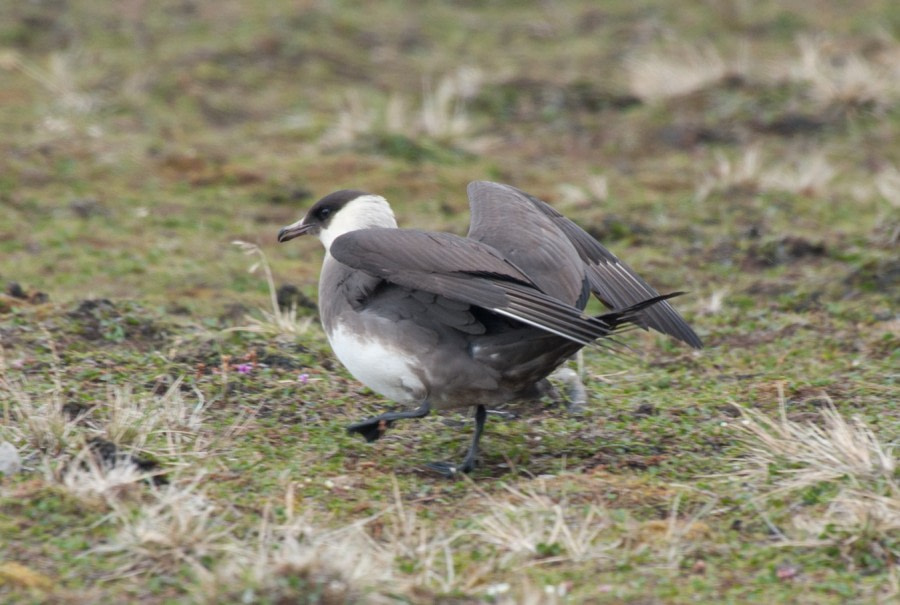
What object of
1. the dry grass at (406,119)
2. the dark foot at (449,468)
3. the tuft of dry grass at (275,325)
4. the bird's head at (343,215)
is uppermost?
the bird's head at (343,215)

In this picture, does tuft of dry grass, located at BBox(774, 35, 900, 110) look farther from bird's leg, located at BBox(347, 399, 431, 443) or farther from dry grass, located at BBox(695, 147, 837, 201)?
bird's leg, located at BBox(347, 399, 431, 443)

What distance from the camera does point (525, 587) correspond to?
3729mm

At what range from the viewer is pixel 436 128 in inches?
391

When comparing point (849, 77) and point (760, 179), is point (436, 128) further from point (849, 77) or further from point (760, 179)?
point (849, 77)

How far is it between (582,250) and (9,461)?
8.54 ft

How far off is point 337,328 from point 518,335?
2.31 feet

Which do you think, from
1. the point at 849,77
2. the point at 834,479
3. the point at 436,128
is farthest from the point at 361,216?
the point at 849,77

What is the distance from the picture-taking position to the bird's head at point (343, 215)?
570 centimetres

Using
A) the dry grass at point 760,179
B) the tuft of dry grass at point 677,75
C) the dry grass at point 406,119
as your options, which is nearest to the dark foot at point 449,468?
the dry grass at point 760,179

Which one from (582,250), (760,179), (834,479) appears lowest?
(760,179)

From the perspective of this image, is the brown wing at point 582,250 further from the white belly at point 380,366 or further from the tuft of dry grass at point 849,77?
the tuft of dry grass at point 849,77

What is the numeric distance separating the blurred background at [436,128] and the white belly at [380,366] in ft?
7.60

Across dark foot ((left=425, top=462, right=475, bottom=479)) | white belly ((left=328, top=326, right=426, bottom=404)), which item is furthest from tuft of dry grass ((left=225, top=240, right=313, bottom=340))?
dark foot ((left=425, top=462, right=475, bottom=479))

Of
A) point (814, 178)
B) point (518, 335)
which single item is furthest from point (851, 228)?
point (518, 335)
